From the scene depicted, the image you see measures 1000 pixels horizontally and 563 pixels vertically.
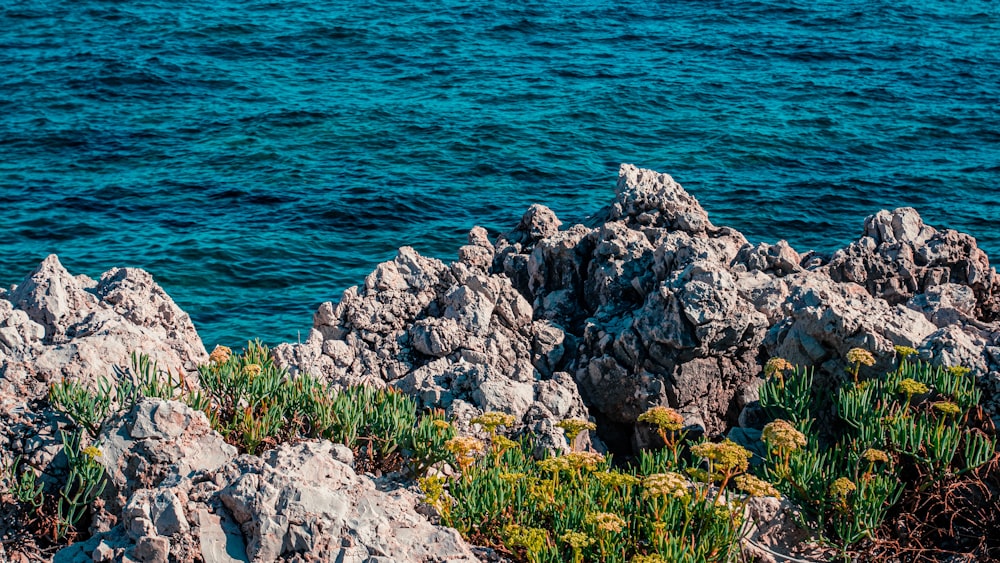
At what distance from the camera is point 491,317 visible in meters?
12.6

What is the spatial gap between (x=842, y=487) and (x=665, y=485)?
137cm

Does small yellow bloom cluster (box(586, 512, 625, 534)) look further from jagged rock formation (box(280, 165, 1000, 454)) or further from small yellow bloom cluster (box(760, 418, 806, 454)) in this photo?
jagged rock formation (box(280, 165, 1000, 454))

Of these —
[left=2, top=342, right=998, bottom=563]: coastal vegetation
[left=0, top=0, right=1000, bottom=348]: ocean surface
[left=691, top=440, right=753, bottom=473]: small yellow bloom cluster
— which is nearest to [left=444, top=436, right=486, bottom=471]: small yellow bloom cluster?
[left=2, top=342, right=998, bottom=563]: coastal vegetation

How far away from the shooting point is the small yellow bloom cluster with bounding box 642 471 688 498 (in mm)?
6984

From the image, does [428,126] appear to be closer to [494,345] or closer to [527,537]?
[494,345]

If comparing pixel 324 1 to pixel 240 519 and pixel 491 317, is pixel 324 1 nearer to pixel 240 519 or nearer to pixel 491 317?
pixel 491 317

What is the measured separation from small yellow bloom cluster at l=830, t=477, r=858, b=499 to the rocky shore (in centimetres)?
248

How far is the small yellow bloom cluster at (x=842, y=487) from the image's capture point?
7570 mm

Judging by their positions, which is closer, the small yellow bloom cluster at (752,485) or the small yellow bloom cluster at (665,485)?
the small yellow bloom cluster at (665,485)

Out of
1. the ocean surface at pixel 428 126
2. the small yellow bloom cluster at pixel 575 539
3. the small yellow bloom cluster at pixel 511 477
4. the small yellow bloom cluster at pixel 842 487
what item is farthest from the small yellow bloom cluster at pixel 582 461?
the ocean surface at pixel 428 126

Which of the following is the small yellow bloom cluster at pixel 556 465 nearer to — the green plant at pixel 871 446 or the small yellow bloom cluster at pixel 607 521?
the small yellow bloom cluster at pixel 607 521

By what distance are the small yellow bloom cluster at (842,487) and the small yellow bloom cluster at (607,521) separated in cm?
159

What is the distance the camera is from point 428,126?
3041 cm

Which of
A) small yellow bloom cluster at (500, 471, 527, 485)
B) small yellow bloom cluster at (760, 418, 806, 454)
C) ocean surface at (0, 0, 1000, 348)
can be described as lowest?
ocean surface at (0, 0, 1000, 348)
